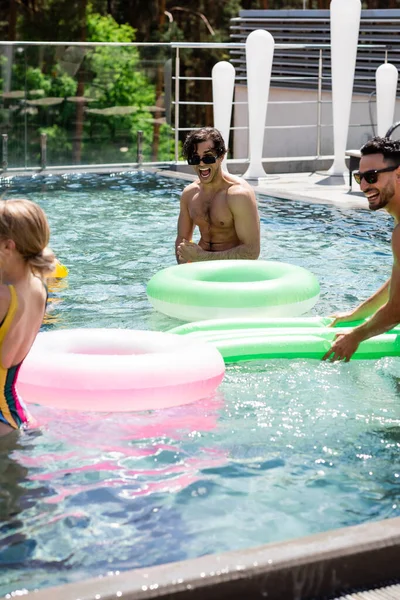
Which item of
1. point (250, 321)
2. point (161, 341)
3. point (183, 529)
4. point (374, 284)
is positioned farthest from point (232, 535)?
point (374, 284)

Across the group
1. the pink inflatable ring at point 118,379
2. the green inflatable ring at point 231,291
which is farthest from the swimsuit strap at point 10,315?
the green inflatable ring at point 231,291

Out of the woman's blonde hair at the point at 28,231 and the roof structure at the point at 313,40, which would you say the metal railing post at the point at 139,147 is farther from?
the woman's blonde hair at the point at 28,231

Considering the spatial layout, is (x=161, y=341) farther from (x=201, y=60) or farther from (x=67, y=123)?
(x=201, y=60)

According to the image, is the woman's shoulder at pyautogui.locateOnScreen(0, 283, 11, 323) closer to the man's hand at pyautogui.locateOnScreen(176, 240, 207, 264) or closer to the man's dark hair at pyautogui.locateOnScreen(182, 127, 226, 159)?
the man's dark hair at pyautogui.locateOnScreen(182, 127, 226, 159)

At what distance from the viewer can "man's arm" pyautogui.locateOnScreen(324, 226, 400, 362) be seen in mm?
3893

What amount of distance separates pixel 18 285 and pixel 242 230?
119 inches

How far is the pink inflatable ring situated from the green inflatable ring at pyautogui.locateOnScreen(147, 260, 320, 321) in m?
1.11

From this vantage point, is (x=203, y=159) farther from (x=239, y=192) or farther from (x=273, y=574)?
(x=273, y=574)

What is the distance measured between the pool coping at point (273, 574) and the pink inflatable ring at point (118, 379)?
4.97 feet

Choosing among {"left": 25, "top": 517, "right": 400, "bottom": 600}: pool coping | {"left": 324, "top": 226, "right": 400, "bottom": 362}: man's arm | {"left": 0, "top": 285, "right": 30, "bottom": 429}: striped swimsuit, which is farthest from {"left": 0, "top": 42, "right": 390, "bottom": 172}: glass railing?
{"left": 25, "top": 517, "right": 400, "bottom": 600}: pool coping

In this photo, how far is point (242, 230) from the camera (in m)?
5.98

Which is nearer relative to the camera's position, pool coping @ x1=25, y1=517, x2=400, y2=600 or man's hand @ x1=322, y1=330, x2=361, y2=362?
pool coping @ x1=25, y1=517, x2=400, y2=600

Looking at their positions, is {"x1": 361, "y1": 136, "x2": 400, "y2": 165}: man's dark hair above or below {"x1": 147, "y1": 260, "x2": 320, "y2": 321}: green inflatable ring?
above

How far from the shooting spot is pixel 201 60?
101 feet
